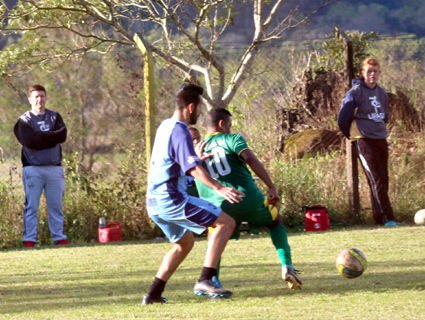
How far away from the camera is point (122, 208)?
30.8ft

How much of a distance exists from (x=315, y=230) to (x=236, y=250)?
197 centimetres

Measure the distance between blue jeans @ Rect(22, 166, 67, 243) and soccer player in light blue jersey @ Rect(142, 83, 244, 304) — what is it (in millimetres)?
4503

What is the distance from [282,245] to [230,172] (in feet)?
2.35

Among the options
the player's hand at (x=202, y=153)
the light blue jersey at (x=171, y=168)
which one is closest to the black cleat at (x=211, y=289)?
the light blue jersey at (x=171, y=168)

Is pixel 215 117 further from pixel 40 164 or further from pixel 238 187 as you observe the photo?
pixel 40 164

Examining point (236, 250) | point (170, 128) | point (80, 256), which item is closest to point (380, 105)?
point (236, 250)

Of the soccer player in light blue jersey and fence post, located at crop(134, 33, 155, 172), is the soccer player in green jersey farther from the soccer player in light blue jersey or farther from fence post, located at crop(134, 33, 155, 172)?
fence post, located at crop(134, 33, 155, 172)

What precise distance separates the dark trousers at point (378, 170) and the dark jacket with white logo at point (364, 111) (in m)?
0.13

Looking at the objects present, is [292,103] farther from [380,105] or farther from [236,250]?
[236,250]

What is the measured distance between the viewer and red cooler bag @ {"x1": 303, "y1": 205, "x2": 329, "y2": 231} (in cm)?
921

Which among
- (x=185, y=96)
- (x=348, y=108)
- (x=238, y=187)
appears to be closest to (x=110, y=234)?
(x=348, y=108)

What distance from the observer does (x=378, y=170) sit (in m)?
9.30

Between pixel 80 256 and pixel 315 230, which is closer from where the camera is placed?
pixel 80 256

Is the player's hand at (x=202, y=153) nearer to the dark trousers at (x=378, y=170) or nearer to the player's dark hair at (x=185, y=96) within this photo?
the player's dark hair at (x=185, y=96)
